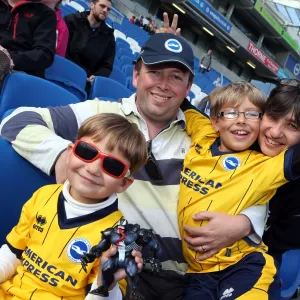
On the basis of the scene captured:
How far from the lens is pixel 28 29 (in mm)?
2189

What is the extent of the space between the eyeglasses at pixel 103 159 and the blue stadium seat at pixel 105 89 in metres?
1.51

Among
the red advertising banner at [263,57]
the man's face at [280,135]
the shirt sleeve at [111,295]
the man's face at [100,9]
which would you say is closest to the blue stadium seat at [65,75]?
the man's face at [100,9]

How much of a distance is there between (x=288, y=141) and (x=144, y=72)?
1.90 feet

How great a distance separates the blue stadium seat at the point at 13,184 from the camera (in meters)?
1.06

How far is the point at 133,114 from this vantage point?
143 centimetres

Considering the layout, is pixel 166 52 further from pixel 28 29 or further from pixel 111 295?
pixel 28 29

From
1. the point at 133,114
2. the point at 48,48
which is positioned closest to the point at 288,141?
the point at 133,114

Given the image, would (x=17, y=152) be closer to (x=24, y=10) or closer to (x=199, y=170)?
(x=199, y=170)

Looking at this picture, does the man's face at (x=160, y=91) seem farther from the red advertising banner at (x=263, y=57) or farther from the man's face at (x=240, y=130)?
the red advertising banner at (x=263, y=57)

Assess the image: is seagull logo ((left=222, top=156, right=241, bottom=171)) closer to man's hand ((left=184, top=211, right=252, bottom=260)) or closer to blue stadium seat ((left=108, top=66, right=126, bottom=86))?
man's hand ((left=184, top=211, right=252, bottom=260))

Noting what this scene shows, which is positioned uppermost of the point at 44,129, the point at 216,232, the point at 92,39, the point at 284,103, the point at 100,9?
the point at 100,9

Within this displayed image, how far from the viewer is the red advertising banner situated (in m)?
21.2

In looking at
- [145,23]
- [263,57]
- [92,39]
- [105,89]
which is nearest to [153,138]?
[105,89]

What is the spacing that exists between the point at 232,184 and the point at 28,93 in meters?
0.86
